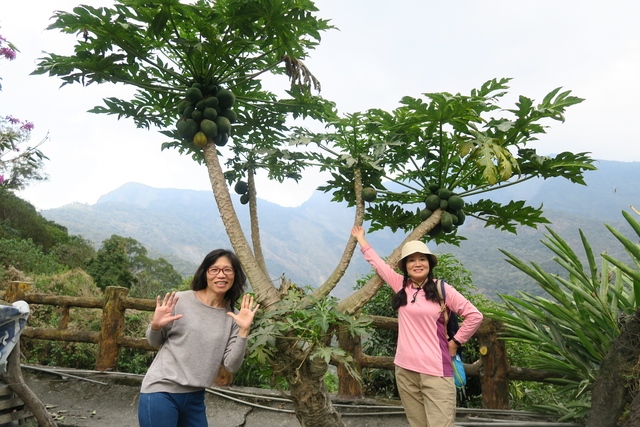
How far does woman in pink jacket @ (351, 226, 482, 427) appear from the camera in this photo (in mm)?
2652

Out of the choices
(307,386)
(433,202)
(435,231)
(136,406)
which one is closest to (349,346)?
(307,386)

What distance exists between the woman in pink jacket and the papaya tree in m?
0.33

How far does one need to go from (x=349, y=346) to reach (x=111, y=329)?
303 centimetres

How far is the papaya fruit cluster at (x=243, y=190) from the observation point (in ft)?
13.1

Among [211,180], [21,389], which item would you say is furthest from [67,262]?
[211,180]

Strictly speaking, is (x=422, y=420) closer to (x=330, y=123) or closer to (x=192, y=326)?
(x=192, y=326)

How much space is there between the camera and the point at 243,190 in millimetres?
3998

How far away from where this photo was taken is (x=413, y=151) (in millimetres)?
3543

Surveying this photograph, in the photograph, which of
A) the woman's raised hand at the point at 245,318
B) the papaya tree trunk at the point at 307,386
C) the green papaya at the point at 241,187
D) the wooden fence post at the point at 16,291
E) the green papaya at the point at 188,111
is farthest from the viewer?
the wooden fence post at the point at 16,291

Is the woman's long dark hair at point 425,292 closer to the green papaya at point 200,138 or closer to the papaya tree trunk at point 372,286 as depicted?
the papaya tree trunk at point 372,286

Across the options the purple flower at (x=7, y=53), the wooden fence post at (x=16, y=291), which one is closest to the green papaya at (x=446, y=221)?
the wooden fence post at (x=16, y=291)

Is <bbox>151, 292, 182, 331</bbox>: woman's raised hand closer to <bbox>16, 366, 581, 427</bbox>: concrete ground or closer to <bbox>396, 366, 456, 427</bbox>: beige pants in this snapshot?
<bbox>396, 366, 456, 427</bbox>: beige pants

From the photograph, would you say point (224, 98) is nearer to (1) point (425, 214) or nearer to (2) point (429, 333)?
(1) point (425, 214)

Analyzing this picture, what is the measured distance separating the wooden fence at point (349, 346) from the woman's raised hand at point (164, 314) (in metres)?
2.58
